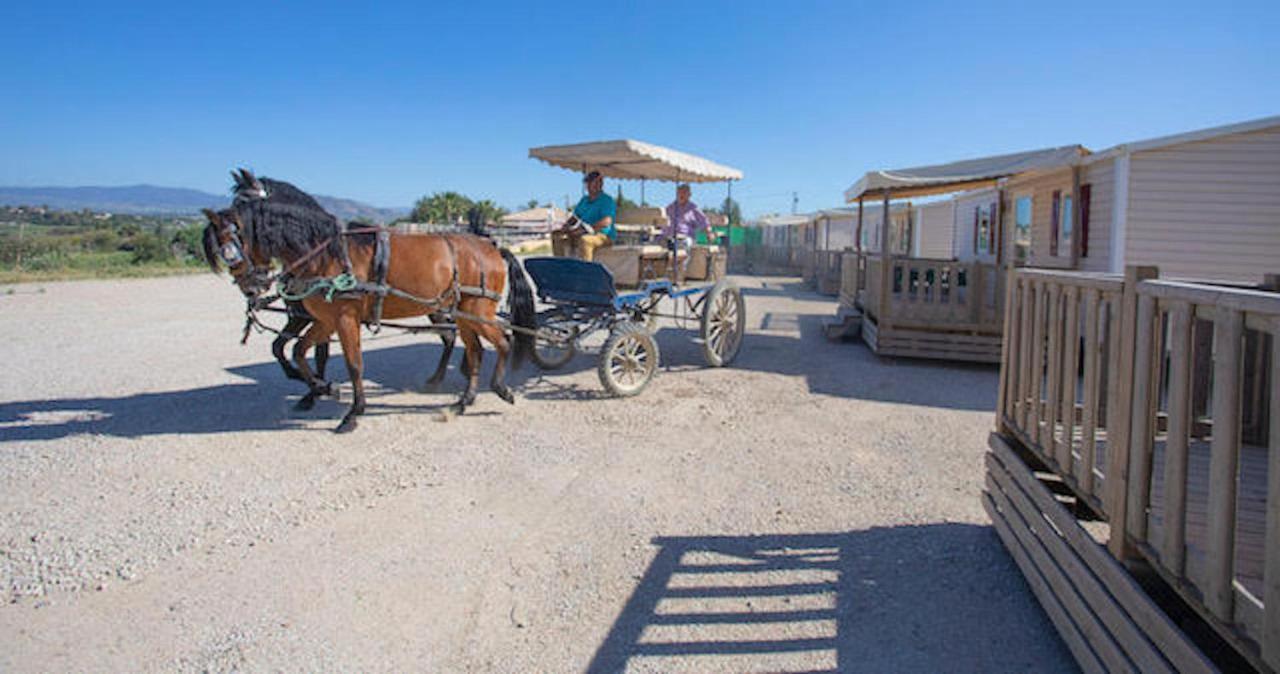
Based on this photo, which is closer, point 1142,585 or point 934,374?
point 1142,585

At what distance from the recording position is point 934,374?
9.44 m

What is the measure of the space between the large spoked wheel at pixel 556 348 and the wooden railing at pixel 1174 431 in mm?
4719

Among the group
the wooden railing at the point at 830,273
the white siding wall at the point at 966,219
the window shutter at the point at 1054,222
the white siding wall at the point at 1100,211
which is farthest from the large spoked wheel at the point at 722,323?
the wooden railing at the point at 830,273

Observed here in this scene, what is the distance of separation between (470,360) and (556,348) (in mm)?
1758

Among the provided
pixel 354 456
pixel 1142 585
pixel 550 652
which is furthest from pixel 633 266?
pixel 1142 585

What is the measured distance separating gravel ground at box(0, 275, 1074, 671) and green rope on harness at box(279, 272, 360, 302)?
1108 mm

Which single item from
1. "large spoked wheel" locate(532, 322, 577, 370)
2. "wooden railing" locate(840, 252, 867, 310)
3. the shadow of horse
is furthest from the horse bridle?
"wooden railing" locate(840, 252, 867, 310)

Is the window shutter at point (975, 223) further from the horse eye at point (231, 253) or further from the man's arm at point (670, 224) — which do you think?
the horse eye at point (231, 253)

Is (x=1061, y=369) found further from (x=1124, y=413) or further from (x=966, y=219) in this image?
(x=966, y=219)

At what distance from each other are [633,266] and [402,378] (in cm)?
286

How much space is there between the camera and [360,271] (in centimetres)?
654

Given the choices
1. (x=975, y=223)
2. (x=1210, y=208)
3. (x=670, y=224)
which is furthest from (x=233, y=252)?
(x=975, y=223)

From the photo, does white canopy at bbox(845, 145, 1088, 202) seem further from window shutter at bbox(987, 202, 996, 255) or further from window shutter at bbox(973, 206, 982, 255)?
window shutter at bbox(973, 206, 982, 255)

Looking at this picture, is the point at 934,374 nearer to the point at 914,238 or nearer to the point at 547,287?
the point at 547,287
